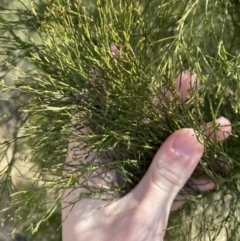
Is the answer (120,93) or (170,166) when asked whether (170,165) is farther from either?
(120,93)

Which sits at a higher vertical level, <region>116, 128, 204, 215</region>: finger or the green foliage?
the green foliage

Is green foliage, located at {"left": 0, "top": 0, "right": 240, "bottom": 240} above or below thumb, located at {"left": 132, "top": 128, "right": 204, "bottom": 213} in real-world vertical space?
above

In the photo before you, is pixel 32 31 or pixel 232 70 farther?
pixel 32 31

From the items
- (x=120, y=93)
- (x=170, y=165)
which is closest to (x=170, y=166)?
(x=170, y=165)

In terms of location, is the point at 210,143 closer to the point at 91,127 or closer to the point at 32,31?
the point at 91,127

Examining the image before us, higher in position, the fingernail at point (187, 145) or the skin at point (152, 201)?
the fingernail at point (187, 145)

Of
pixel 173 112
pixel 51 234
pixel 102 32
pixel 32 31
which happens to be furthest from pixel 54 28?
pixel 51 234
